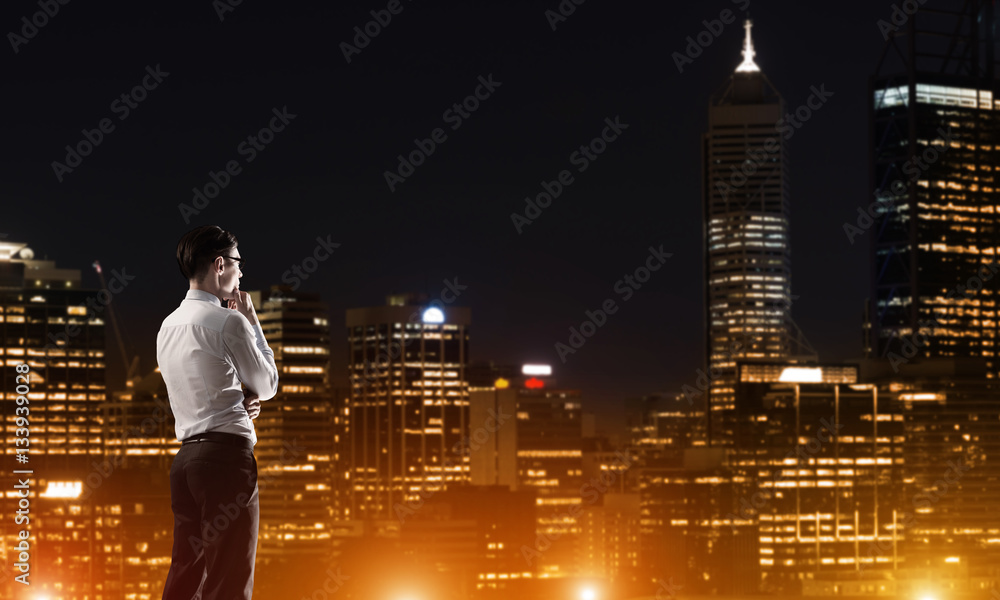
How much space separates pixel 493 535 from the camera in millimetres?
181125

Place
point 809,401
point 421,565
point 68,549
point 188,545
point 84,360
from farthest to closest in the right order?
point 809,401 → point 421,565 → point 84,360 → point 68,549 → point 188,545

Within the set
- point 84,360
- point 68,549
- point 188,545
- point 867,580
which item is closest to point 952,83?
point 867,580

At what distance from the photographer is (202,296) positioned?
23.6 ft

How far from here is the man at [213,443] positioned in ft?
22.7

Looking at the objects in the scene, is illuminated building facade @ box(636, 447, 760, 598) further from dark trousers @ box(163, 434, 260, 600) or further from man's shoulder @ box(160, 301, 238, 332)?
man's shoulder @ box(160, 301, 238, 332)

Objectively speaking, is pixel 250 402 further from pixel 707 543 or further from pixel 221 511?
pixel 707 543

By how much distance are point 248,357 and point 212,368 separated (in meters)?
0.21

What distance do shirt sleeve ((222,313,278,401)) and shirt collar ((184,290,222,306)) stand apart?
0.27 meters

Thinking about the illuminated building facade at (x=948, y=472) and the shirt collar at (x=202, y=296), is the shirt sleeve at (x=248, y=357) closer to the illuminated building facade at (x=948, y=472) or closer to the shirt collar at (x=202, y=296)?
the shirt collar at (x=202, y=296)

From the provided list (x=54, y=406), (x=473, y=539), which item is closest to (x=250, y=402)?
(x=54, y=406)

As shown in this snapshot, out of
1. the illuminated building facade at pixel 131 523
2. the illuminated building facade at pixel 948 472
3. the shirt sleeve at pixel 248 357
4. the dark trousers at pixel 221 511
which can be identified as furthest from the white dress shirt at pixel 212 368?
the illuminated building facade at pixel 948 472

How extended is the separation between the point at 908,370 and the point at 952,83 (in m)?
44.4

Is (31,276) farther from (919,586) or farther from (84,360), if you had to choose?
(919,586)

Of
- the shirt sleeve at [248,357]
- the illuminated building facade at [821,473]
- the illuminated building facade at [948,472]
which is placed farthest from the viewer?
the illuminated building facade at [821,473]
